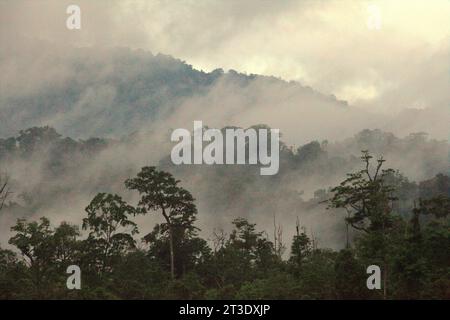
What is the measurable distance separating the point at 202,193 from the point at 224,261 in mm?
53546

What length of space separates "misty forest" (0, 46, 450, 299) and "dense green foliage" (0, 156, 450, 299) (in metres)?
0.09

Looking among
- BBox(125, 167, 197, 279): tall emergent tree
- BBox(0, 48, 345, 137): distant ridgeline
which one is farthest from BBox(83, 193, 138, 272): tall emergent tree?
BBox(0, 48, 345, 137): distant ridgeline

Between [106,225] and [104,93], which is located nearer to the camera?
[106,225]

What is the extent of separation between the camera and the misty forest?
28.7 m

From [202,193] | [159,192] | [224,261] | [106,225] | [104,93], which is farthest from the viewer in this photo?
[104,93]

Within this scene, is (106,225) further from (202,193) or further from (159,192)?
(202,193)

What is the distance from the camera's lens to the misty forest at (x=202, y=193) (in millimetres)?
28719

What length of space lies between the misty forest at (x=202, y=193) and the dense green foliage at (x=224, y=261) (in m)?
0.09

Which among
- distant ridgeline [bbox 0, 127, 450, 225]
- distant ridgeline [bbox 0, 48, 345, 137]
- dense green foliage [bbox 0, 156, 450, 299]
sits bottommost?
dense green foliage [bbox 0, 156, 450, 299]

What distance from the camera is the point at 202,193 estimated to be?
8969cm

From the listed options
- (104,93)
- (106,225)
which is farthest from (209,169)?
(104,93)

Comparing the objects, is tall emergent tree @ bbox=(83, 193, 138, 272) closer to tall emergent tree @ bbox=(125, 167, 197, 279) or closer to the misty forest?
the misty forest

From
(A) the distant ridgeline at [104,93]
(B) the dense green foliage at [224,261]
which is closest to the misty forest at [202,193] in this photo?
(B) the dense green foliage at [224,261]

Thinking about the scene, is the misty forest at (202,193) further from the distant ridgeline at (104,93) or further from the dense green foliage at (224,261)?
the distant ridgeline at (104,93)
